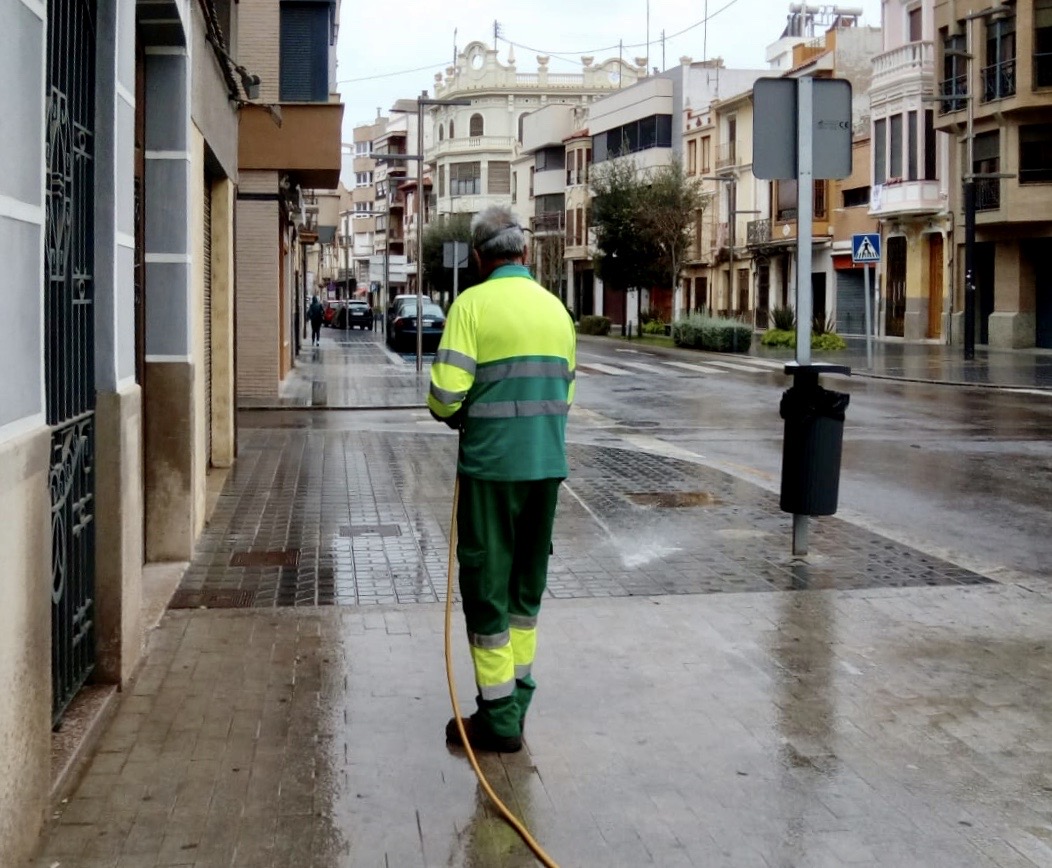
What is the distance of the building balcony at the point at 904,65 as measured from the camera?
48.4 meters

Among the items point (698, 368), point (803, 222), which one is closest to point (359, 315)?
point (698, 368)

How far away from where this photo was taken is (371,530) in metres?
10.4

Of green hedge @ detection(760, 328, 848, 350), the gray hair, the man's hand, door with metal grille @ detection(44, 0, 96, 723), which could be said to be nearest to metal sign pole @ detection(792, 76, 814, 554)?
the gray hair

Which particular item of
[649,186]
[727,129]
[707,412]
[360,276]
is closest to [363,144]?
[360,276]

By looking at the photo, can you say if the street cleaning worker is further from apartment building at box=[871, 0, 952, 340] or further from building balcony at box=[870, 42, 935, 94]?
building balcony at box=[870, 42, 935, 94]

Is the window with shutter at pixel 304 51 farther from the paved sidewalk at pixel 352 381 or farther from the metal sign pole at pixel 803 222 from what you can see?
the metal sign pole at pixel 803 222

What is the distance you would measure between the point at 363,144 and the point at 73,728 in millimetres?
155294

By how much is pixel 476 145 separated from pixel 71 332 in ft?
326

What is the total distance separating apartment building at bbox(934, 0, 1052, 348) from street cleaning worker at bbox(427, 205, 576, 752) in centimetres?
3625

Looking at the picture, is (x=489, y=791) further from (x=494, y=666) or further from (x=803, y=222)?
(x=803, y=222)

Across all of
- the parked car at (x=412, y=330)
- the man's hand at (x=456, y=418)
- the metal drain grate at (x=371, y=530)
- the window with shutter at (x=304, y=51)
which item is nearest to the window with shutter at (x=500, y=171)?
the parked car at (x=412, y=330)

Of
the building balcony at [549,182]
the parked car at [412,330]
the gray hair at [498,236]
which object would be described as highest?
the building balcony at [549,182]

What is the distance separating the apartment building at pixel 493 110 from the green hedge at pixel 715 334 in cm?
5760

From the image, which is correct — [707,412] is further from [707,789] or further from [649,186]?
[649,186]
